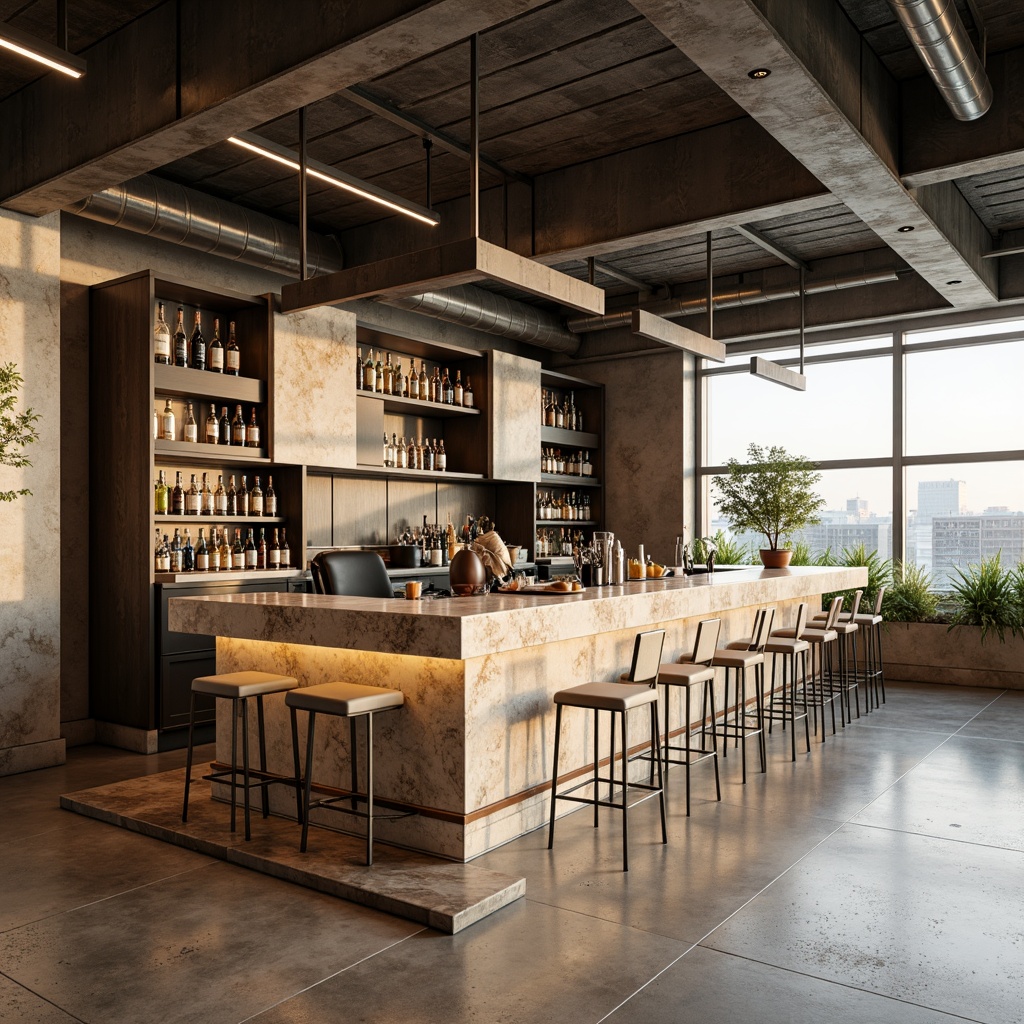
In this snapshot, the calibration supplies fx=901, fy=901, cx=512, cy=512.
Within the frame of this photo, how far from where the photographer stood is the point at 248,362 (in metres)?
6.55

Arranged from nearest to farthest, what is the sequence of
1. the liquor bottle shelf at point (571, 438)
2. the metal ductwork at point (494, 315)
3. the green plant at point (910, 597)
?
1. the metal ductwork at point (494, 315)
2. the green plant at point (910, 597)
3. the liquor bottle shelf at point (571, 438)

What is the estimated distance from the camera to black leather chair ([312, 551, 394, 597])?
198 inches

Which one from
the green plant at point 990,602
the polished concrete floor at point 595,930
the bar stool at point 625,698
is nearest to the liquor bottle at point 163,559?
the polished concrete floor at point 595,930

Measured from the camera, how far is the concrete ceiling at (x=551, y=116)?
380cm

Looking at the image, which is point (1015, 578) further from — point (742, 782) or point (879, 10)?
point (879, 10)

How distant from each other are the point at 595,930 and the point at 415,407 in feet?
18.5

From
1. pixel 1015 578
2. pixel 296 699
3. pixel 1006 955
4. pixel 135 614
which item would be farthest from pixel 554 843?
pixel 1015 578

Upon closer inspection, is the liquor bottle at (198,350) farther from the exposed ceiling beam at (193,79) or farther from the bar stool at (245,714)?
the bar stool at (245,714)

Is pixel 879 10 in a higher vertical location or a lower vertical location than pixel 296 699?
higher

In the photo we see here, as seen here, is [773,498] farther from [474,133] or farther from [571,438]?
[474,133]

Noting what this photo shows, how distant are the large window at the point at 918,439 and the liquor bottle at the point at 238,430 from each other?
5647 millimetres

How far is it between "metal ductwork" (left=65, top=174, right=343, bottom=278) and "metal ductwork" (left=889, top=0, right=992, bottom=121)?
4.20 meters

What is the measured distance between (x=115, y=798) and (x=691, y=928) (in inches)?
116

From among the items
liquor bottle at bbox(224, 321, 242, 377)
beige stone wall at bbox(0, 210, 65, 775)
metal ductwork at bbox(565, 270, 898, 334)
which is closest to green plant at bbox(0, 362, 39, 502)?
beige stone wall at bbox(0, 210, 65, 775)
